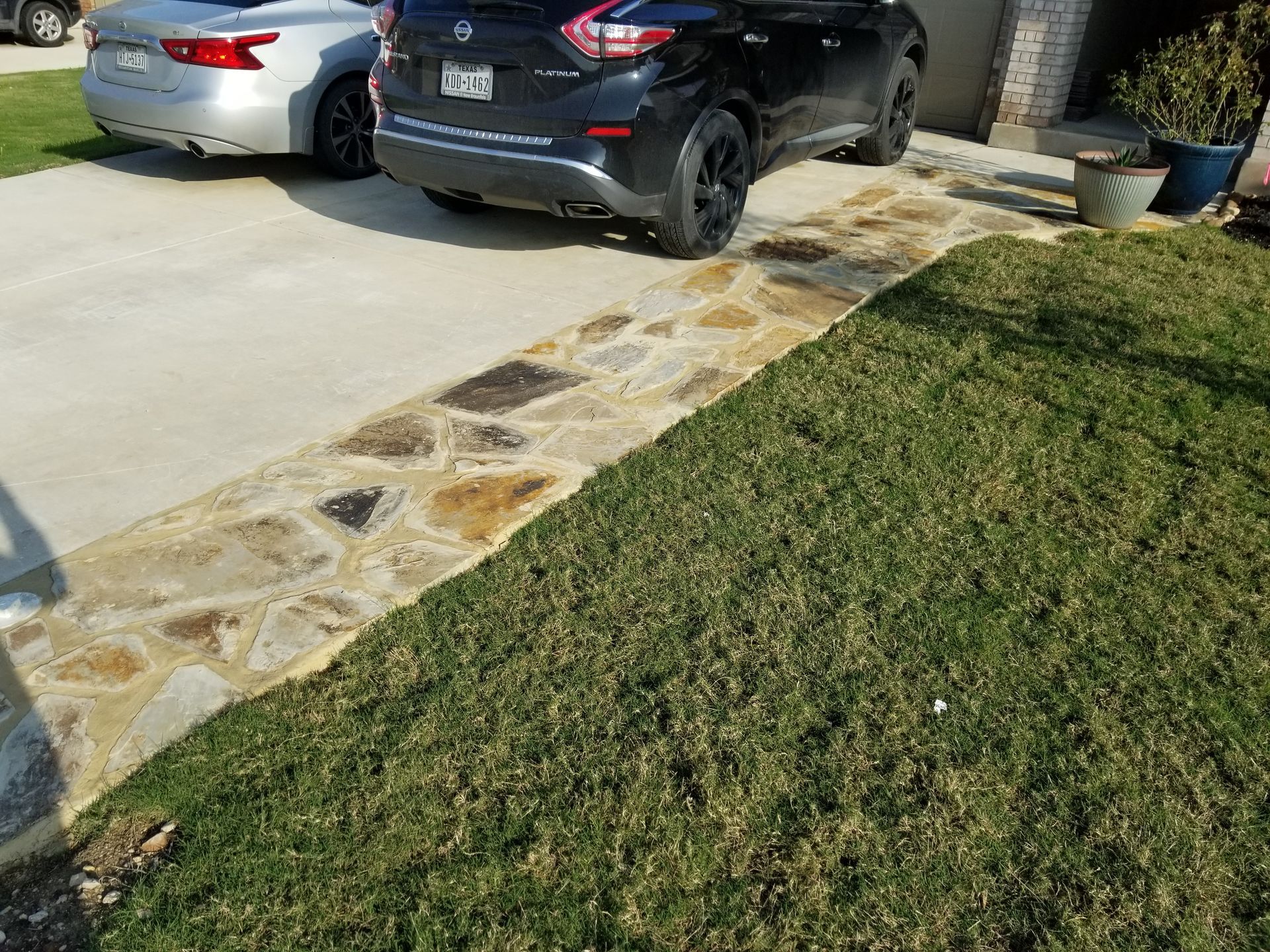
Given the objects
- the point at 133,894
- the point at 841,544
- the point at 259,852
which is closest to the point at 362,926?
the point at 259,852

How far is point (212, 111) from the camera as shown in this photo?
22.9 ft

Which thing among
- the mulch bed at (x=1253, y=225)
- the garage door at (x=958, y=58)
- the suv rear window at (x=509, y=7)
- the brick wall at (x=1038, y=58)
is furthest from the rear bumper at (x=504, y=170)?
the garage door at (x=958, y=58)

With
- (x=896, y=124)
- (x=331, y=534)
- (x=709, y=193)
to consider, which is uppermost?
(x=896, y=124)

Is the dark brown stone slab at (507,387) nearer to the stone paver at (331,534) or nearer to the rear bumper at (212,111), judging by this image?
the stone paver at (331,534)

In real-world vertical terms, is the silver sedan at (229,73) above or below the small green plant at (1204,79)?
below

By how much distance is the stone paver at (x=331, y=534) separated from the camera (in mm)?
2857

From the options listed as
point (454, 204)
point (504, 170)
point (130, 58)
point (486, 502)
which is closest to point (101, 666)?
point (486, 502)

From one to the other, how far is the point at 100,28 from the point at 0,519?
16.5 ft

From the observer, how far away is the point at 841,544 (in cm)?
360

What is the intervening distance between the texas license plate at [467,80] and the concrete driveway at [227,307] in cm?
96

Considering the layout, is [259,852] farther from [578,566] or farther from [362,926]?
[578,566]

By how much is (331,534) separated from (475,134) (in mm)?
2837

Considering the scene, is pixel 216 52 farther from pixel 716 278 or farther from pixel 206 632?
pixel 206 632

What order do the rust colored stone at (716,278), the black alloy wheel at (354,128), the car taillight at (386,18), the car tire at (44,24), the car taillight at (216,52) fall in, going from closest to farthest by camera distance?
the car taillight at (386,18) < the rust colored stone at (716,278) < the car taillight at (216,52) < the black alloy wheel at (354,128) < the car tire at (44,24)
